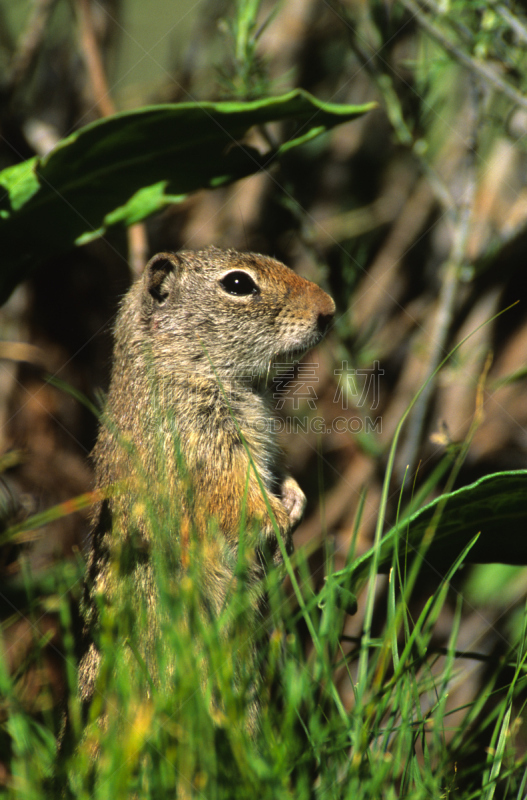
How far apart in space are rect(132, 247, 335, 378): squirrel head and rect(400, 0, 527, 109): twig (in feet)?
2.51

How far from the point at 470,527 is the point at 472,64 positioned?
1.36 meters

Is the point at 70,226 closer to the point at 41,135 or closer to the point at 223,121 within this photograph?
the point at 223,121

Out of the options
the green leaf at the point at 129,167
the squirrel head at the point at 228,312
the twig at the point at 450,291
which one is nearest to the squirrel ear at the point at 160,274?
the squirrel head at the point at 228,312

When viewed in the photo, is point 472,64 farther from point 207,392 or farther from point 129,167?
point 207,392

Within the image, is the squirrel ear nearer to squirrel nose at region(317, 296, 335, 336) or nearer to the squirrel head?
the squirrel head

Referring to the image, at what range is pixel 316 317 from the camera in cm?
183

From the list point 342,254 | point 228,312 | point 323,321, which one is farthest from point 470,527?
point 342,254

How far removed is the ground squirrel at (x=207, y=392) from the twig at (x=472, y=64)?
77 centimetres

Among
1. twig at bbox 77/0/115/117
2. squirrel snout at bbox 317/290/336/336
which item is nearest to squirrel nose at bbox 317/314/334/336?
squirrel snout at bbox 317/290/336/336

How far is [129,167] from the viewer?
171cm

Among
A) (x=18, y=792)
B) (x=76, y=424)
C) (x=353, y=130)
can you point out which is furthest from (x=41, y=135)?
(x=18, y=792)

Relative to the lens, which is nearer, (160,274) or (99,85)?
(160,274)

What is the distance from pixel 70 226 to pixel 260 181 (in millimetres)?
1188

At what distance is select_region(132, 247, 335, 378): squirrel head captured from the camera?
1854 mm
